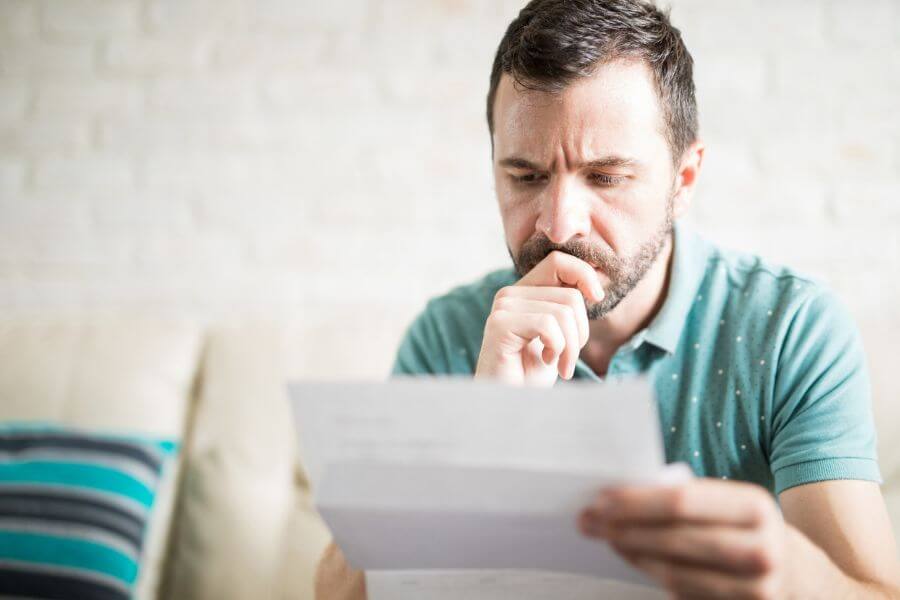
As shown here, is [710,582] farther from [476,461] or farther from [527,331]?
[527,331]

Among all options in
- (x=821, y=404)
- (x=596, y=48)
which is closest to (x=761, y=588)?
(x=821, y=404)

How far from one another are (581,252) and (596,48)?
0.95ft

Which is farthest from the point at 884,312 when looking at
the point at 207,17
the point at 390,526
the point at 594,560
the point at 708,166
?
the point at 207,17

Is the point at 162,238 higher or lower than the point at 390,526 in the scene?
higher

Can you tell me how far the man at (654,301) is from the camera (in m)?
0.96

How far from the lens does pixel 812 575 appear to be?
2.23ft

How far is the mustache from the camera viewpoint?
1089mm

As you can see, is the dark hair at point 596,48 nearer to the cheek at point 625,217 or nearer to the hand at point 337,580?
the cheek at point 625,217

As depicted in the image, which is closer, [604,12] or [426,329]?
[604,12]

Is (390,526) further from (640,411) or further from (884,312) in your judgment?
(884,312)

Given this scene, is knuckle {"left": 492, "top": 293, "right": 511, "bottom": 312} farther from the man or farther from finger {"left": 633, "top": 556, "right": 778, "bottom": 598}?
finger {"left": 633, "top": 556, "right": 778, "bottom": 598}

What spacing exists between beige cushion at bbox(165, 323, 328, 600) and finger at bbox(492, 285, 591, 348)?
0.80 m

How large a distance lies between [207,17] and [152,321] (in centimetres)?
83

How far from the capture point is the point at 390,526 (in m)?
0.66
